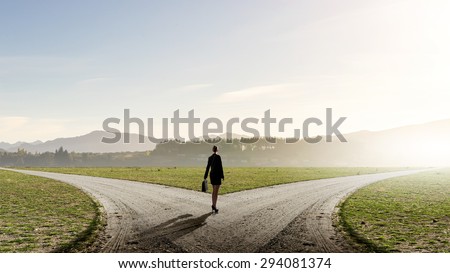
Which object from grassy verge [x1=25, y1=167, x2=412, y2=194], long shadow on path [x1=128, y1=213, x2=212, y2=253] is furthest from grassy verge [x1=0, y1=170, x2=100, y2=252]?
grassy verge [x1=25, y1=167, x2=412, y2=194]

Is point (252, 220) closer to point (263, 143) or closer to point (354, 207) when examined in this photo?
point (354, 207)

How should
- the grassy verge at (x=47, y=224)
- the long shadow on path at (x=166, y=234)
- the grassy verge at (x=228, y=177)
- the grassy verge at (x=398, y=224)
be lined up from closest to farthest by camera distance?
the long shadow on path at (x=166, y=234) < the grassy verge at (x=47, y=224) < the grassy verge at (x=398, y=224) < the grassy verge at (x=228, y=177)

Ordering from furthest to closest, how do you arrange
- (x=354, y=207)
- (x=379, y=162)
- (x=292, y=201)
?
(x=379, y=162), (x=292, y=201), (x=354, y=207)

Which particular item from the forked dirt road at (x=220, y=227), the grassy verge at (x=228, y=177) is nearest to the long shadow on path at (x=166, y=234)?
the forked dirt road at (x=220, y=227)

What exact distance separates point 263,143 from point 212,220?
135m

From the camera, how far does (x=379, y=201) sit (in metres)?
25.2

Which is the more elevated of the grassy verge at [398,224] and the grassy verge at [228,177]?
the grassy verge at [228,177]

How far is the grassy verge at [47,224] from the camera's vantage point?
40.4ft

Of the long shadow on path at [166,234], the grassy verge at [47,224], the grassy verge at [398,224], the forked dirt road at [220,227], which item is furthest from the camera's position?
the grassy verge at [398,224]

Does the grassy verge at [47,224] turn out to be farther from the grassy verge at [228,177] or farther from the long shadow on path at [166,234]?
the grassy verge at [228,177]

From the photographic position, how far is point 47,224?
1595cm

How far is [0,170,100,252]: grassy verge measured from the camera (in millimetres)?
12328
